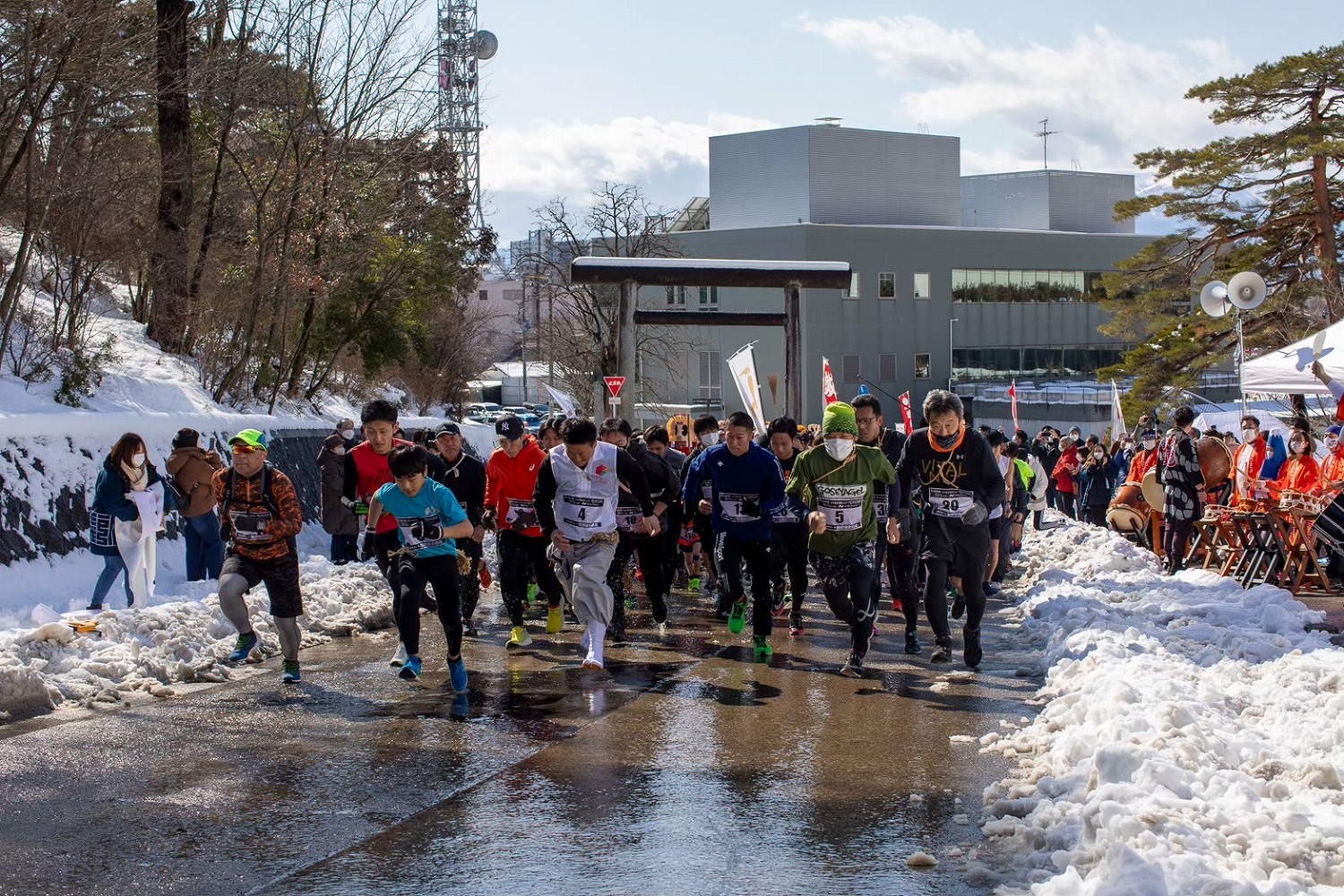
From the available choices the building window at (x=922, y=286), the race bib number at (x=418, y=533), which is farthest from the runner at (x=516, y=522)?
the building window at (x=922, y=286)

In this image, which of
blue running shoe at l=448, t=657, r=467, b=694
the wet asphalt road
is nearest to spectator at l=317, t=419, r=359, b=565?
the wet asphalt road

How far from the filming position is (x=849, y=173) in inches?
2512

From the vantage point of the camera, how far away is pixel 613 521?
9.74 meters

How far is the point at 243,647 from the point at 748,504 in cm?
375

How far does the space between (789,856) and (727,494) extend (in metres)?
5.36

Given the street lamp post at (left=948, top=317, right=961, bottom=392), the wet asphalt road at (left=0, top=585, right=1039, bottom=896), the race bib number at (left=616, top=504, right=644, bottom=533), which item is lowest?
the wet asphalt road at (left=0, top=585, right=1039, bottom=896)

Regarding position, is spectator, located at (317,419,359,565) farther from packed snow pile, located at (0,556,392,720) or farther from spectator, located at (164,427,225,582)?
packed snow pile, located at (0,556,392,720)

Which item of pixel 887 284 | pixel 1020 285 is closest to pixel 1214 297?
pixel 887 284

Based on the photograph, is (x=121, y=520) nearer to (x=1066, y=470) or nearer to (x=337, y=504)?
(x=337, y=504)

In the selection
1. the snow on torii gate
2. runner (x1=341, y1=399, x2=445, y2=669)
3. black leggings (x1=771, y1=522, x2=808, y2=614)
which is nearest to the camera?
runner (x1=341, y1=399, x2=445, y2=669)

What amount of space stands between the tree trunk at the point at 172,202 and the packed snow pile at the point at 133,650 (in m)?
10.9

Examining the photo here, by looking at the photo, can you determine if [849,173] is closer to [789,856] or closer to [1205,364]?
[1205,364]

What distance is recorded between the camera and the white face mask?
9.53 metres

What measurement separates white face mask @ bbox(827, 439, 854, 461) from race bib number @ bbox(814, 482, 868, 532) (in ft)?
0.68
